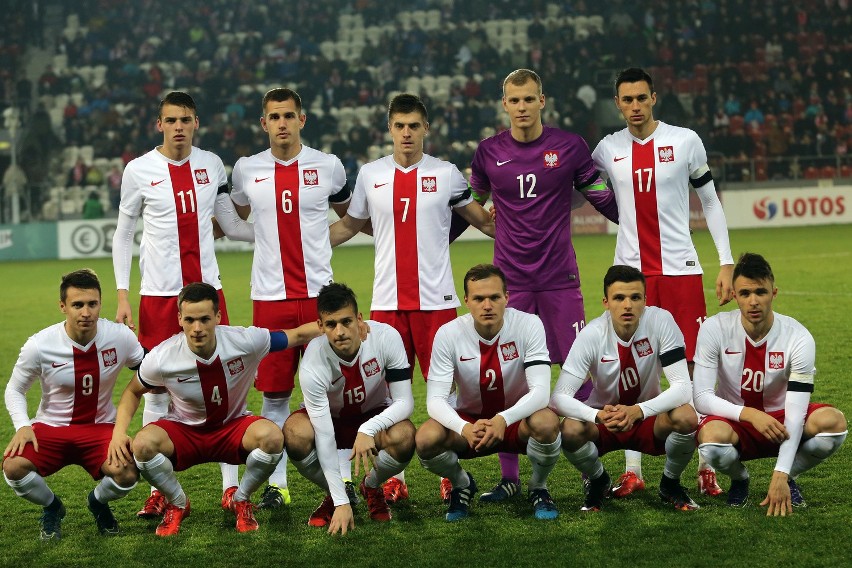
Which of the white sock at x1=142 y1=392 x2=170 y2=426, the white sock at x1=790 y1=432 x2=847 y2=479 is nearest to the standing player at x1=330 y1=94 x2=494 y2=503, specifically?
the white sock at x1=142 y1=392 x2=170 y2=426

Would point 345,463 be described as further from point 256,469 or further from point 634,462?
point 634,462

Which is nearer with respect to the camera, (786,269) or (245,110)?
(786,269)

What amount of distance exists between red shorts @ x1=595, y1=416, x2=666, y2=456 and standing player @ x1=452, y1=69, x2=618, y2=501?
1.88 feet

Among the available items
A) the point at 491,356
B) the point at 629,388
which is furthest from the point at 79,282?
the point at 629,388

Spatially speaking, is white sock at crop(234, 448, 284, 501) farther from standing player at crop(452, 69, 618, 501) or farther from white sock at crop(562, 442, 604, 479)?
standing player at crop(452, 69, 618, 501)

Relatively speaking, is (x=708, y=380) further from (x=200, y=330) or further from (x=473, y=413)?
(x=200, y=330)

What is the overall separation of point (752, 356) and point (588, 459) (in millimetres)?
861

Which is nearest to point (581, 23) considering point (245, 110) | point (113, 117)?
point (245, 110)

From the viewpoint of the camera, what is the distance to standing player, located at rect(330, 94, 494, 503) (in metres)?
5.59

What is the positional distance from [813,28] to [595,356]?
2230 centimetres

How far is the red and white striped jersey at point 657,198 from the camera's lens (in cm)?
558

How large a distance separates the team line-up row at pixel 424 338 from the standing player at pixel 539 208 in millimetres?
11

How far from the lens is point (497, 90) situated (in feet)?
81.3

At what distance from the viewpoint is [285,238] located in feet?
18.6
